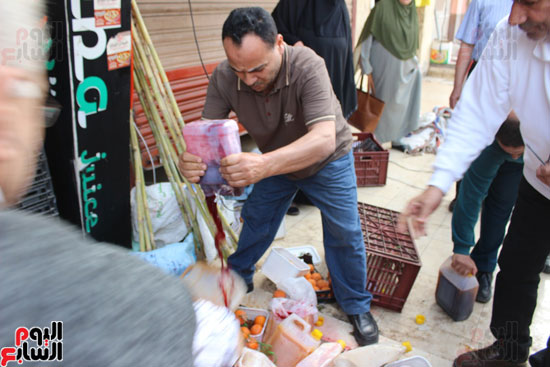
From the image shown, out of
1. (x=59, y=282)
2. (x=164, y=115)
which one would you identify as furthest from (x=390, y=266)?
(x=59, y=282)

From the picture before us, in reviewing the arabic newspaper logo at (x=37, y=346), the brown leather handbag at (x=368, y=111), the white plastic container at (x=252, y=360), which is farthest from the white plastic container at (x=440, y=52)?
the arabic newspaper logo at (x=37, y=346)

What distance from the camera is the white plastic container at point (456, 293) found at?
2.81 m

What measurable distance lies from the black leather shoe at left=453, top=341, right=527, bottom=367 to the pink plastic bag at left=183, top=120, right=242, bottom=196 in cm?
159

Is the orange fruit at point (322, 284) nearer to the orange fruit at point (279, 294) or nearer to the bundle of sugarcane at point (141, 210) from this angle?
the orange fruit at point (279, 294)

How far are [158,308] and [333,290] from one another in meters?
2.28

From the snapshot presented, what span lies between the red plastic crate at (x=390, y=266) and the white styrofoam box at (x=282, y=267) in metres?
0.45

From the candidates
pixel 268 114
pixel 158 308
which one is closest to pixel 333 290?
pixel 268 114

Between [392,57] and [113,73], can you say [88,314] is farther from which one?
[392,57]

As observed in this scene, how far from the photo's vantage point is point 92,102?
8.71 ft

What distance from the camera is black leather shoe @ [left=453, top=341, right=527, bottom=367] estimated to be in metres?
2.44

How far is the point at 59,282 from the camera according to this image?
0.70 m

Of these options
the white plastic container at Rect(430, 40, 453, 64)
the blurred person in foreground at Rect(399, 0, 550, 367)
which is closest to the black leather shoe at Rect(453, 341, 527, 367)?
the blurred person in foreground at Rect(399, 0, 550, 367)

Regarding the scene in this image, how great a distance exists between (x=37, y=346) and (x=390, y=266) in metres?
2.55

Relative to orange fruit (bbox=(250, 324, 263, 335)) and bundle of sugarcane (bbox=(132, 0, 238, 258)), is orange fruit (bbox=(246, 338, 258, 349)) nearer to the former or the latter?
orange fruit (bbox=(250, 324, 263, 335))
